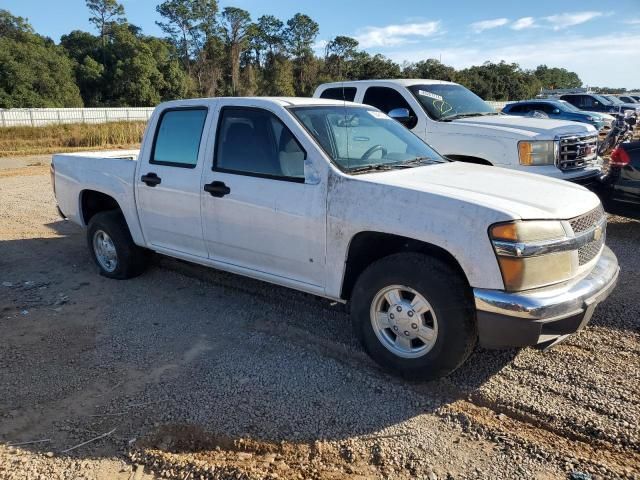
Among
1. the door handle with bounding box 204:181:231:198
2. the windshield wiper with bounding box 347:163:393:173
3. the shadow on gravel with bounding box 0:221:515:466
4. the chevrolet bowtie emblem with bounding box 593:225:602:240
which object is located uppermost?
the windshield wiper with bounding box 347:163:393:173

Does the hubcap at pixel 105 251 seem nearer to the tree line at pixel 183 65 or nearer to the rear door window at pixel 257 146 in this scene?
the rear door window at pixel 257 146

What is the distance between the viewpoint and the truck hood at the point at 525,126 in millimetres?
7094

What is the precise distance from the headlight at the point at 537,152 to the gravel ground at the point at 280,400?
7.95 feet

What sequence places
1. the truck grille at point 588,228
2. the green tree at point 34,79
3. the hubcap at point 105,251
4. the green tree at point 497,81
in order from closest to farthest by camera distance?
the truck grille at point 588,228, the hubcap at point 105,251, the green tree at point 34,79, the green tree at point 497,81

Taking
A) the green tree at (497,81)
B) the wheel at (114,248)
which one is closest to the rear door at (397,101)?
the wheel at (114,248)

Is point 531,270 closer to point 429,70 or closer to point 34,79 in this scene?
point 429,70

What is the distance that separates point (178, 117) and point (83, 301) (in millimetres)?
2054

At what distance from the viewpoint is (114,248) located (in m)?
5.81

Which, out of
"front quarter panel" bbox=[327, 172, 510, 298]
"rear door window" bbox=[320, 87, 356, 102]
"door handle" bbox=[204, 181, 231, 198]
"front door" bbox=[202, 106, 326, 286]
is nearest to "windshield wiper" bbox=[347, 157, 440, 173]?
"front quarter panel" bbox=[327, 172, 510, 298]

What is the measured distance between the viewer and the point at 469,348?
337cm

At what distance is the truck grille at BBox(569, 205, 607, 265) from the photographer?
3406mm

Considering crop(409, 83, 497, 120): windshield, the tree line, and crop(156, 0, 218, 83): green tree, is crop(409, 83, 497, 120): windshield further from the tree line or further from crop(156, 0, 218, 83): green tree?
crop(156, 0, 218, 83): green tree

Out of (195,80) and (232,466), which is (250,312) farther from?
(195,80)

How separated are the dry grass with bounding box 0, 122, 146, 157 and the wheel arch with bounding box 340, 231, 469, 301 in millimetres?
25431
